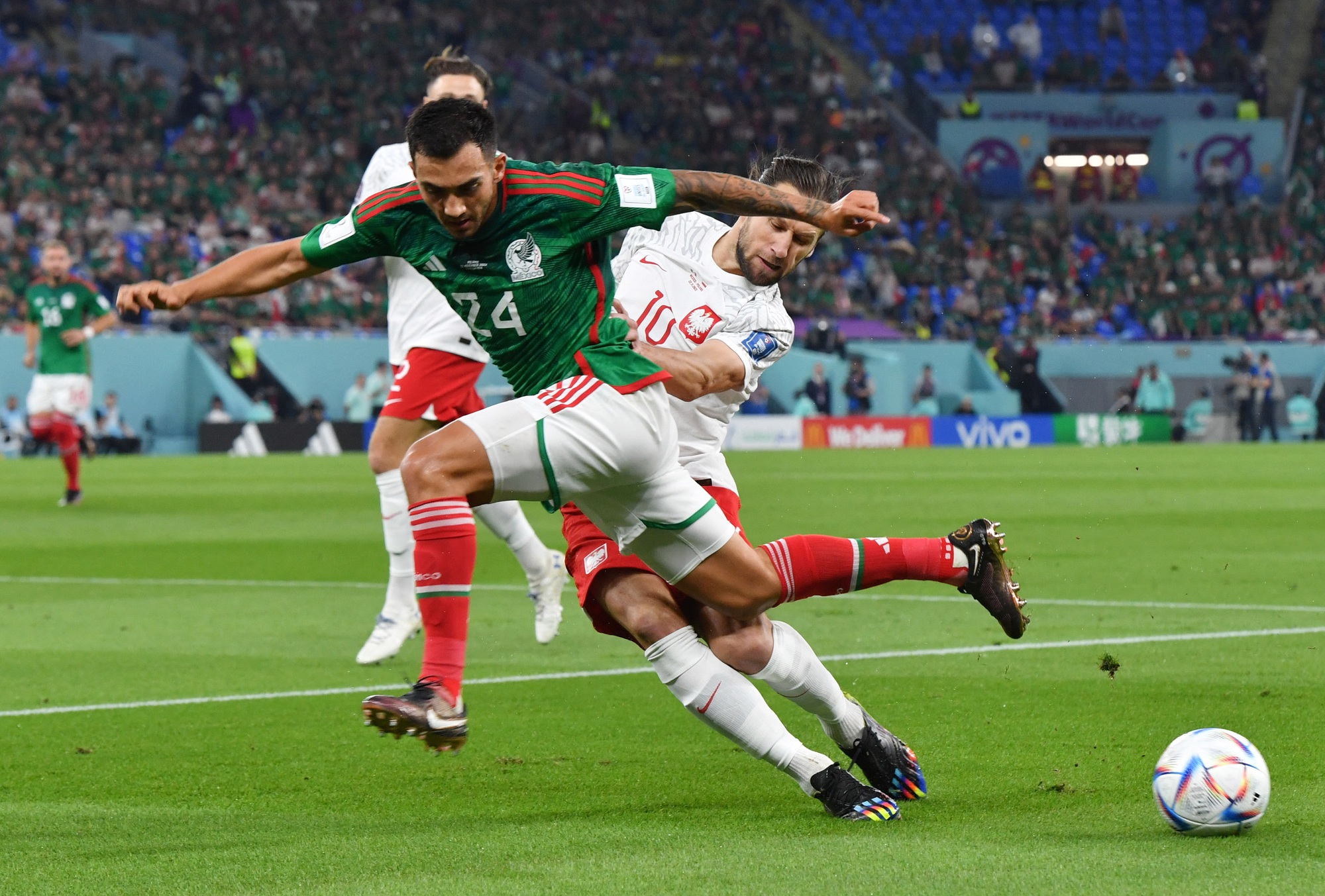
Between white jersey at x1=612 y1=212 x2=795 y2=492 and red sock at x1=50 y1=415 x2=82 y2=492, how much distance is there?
466 inches

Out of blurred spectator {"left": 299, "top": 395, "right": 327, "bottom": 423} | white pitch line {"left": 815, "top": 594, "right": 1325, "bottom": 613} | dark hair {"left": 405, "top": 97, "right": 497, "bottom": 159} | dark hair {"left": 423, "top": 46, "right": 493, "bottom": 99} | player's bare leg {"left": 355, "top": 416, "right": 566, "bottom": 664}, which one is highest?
dark hair {"left": 423, "top": 46, "right": 493, "bottom": 99}

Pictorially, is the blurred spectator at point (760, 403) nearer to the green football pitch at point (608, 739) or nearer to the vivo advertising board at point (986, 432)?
the vivo advertising board at point (986, 432)

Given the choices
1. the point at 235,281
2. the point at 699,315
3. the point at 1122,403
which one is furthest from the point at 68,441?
the point at 1122,403

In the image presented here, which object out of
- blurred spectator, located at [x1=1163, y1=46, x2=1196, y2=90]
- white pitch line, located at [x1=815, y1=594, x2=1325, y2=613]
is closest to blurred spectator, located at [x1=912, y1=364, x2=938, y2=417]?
blurred spectator, located at [x1=1163, y1=46, x2=1196, y2=90]

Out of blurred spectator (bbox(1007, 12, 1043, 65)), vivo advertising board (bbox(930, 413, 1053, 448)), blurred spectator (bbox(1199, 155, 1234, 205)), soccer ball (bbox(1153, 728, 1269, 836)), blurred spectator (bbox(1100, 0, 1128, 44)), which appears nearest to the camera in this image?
soccer ball (bbox(1153, 728, 1269, 836))

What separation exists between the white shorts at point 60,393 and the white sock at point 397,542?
9353mm

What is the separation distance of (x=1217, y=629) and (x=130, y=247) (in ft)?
78.0

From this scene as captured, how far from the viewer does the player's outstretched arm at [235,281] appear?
4.41 m

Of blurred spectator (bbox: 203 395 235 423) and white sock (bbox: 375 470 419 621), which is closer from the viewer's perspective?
white sock (bbox: 375 470 419 621)

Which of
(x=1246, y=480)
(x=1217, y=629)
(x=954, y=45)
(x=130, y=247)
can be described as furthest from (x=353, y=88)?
(x=1217, y=629)

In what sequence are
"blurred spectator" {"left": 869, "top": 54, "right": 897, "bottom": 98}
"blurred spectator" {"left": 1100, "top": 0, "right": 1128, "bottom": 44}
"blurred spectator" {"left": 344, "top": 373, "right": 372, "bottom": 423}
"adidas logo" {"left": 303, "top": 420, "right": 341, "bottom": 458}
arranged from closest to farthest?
"adidas logo" {"left": 303, "top": 420, "right": 341, "bottom": 458} < "blurred spectator" {"left": 344, "top": 373, "right": 372, "bottom": 423} < "blurred spectator" {"left": 869, "top": 54, "right": 897, "bottom": 98} < "blurred spectator" {"left": 1100, "top": 0, "right": 1128, "bottom": 44}

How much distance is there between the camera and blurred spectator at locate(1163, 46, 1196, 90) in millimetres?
42312

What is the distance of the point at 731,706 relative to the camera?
13.9 feet

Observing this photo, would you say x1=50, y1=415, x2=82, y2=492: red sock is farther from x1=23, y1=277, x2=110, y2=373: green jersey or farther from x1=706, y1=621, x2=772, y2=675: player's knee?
x1=706, y1=621, x2=772, y2=675: player's knee
